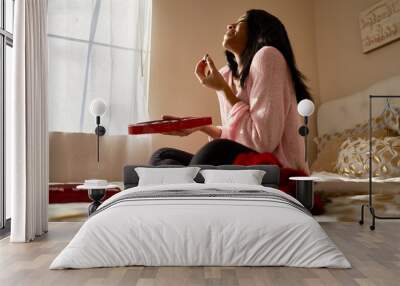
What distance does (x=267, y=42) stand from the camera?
504 cm

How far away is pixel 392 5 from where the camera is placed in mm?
5203

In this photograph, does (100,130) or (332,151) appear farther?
(100,130)

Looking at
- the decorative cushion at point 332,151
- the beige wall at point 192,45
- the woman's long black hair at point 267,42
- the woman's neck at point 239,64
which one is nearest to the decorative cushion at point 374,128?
the decorative cushion at point 332,151

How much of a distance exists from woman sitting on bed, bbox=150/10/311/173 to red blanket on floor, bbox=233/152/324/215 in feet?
0.19

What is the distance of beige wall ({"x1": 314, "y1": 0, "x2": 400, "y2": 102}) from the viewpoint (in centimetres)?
559

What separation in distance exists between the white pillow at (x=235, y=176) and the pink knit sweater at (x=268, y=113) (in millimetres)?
426

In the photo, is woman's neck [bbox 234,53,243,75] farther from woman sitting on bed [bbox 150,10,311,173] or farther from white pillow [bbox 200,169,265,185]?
white pillow [bbox 200,169,265,185]

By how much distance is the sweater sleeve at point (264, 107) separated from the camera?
482 centimetres

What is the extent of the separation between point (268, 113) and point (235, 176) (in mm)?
686

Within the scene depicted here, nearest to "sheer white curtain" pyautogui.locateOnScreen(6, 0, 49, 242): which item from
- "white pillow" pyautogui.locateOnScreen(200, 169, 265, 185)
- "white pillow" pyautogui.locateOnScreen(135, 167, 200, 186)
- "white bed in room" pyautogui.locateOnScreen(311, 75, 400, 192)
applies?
"white pillow" pyautogui.locateOnScreen(135, 167, 200, 186)

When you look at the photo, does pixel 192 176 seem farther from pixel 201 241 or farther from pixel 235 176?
pixel 201 241

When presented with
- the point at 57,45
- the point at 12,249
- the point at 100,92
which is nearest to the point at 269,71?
the point at 100,92

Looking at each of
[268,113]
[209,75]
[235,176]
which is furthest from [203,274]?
[209,75]

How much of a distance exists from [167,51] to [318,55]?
5.06ft
